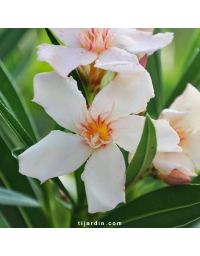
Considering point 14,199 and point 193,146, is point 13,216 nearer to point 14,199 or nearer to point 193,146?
point 14,199

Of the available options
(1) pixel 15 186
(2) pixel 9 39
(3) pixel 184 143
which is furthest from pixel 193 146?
(2) pixel 9 39

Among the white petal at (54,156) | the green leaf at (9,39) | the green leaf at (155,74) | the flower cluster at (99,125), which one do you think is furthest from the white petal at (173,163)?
the green leaf at (9,39)

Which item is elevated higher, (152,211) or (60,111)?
(60,111)

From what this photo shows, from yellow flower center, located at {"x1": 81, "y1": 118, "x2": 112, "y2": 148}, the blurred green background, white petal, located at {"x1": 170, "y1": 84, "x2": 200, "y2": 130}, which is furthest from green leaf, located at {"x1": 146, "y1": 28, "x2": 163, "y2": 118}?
yellow flower center, located at {"x1": 81, "y1": 118, "x2": 112, "y2": 148}

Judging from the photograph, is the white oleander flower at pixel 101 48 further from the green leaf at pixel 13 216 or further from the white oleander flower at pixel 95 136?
the green leaf at pixel 13 216

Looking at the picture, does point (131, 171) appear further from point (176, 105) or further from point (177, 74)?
point (177, 74)
